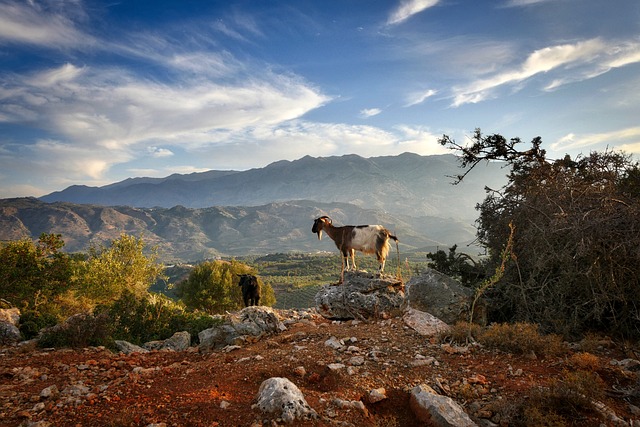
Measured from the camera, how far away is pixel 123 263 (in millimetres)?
22938

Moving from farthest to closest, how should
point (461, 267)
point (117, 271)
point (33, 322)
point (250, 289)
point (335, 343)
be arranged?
point (117, 271)
point (250, 289)
point (461, 267)
point (33, 322)
point (335, 343)

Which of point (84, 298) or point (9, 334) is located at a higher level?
point (9, 334)

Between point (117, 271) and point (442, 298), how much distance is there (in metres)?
20.4

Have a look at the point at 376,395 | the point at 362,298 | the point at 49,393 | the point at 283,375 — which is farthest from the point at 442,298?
the point at 49,393

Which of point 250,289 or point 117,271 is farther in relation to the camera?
point 117,271

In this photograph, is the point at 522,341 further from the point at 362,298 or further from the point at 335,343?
the point at 362,298

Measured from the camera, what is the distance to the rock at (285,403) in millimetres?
4395

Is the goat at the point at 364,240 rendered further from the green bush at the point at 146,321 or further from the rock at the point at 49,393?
the rock at the point at 49,393

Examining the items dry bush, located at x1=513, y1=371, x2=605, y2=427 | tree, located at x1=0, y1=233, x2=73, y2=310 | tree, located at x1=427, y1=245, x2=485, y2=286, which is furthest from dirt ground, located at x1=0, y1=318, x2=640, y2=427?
tree, located at x1=0, y1=233, x2=73, y2=310

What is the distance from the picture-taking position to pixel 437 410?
4.62m

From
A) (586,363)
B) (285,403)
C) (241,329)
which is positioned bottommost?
(241,329)

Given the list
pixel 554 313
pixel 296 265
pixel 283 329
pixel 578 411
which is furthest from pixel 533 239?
pixel 296 265

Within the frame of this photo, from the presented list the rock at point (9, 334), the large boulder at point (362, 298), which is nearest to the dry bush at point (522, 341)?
the large boulder at point (362, 298)

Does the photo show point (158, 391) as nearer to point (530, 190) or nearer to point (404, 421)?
point (404, 421)
